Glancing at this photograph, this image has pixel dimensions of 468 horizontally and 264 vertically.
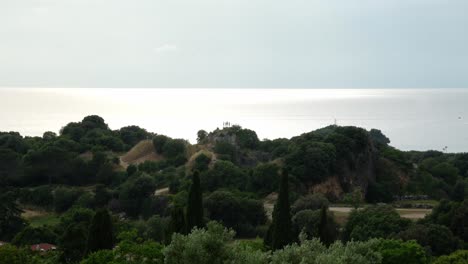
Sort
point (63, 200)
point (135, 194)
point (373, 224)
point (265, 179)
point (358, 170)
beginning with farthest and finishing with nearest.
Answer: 1. point (358, 170)
2. point (265, 179)
3. point (63, 200)
4. point (135, 194)
5. point (373, 224)

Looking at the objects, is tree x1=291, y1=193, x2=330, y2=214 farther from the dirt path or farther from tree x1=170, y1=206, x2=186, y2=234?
tree x1=170, y1=206, x2=186, y2=234

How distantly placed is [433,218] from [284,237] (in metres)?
13.9

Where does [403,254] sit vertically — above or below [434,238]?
above

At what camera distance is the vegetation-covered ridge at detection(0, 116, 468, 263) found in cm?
1998

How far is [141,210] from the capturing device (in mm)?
43250

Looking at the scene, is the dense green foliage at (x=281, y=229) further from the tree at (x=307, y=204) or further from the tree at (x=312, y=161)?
the tree at (x=312, y=161)

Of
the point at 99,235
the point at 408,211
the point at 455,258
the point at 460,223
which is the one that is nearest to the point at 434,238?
the point at 460,223

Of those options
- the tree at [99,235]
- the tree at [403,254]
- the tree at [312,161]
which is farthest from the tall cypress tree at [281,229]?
the tree at [312,161]

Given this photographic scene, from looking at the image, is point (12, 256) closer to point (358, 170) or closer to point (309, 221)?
point (309, 221)

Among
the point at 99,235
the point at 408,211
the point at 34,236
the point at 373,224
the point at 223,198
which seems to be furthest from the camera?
the point at 408,211

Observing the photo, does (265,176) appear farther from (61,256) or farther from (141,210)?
(61,256)

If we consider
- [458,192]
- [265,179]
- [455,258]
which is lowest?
[458,192]

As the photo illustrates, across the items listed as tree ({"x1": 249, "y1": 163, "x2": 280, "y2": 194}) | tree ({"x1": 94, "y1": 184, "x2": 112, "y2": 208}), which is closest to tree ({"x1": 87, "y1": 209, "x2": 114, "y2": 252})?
tree ({"x1": 94, "y1": 184, "x2": 112, "y2": 208})

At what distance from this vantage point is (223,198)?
3784 centimetres
